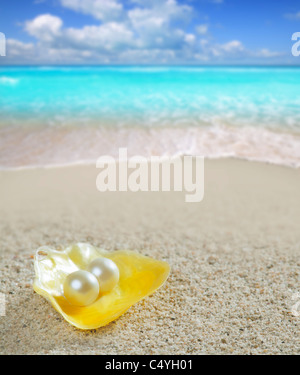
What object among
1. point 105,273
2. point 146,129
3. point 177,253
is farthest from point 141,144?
point 105,273

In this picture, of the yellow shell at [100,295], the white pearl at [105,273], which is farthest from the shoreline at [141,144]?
the white pearl at [105,273]

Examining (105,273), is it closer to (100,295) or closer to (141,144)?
(100,295)

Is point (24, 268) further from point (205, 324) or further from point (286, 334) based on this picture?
point (286, 334)

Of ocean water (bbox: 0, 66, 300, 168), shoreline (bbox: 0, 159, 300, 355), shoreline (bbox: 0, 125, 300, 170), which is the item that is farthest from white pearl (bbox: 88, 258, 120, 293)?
ocean water (bbox: 0, 66, 300, 168)

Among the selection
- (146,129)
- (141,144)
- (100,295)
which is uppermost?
(146,129)

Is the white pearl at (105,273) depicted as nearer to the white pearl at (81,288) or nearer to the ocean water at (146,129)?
the white pearl at (81,288)

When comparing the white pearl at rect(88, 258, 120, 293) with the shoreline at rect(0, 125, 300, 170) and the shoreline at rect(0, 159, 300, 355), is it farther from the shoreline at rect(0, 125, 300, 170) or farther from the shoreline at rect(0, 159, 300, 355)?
the shoreline at rect(0, 125, 300, 170)
